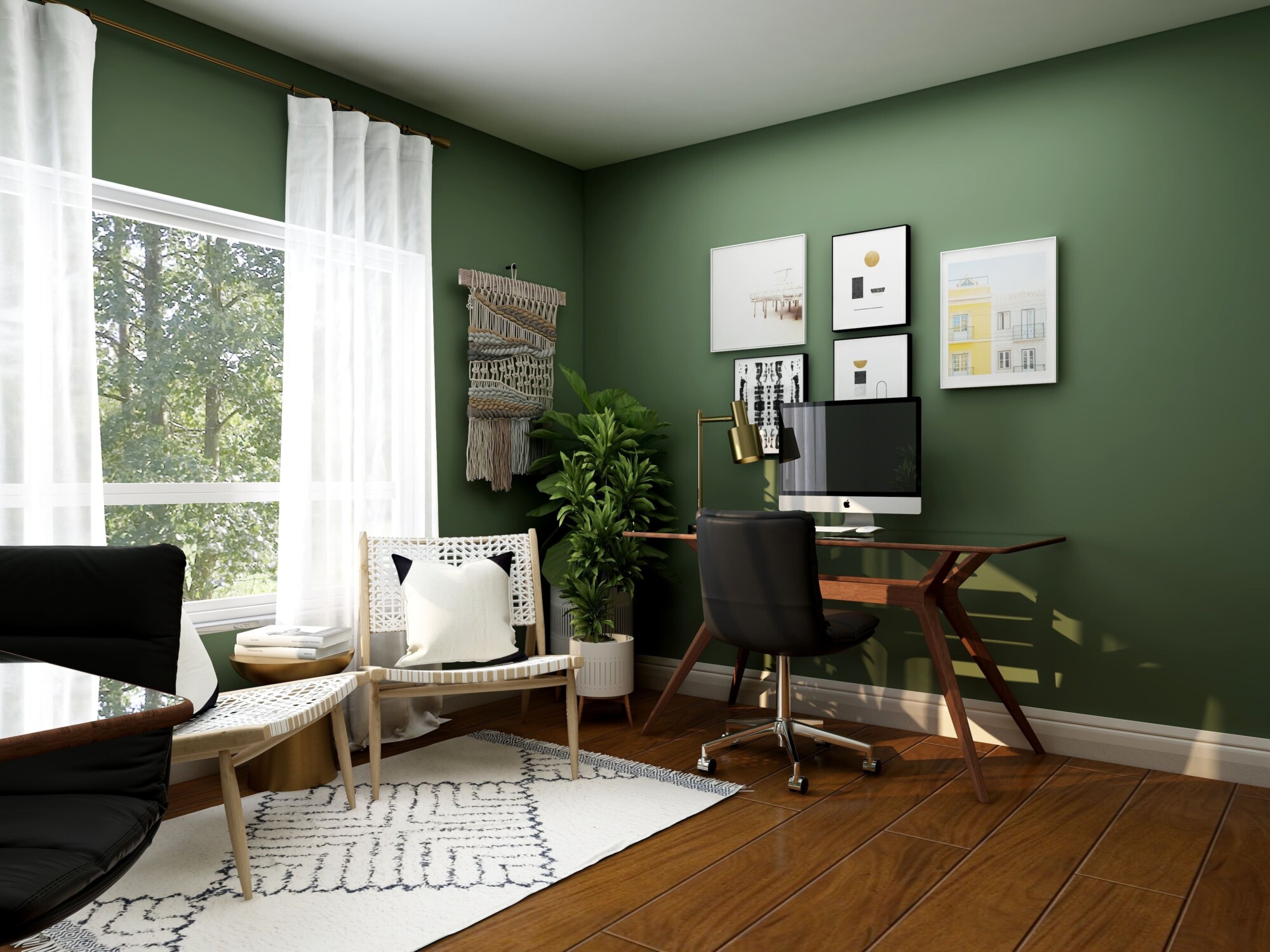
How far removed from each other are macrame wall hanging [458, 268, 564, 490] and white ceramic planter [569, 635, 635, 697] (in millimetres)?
902

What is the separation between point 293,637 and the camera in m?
3.12

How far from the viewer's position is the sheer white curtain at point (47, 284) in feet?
8.79

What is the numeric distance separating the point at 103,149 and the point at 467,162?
1.63 meters

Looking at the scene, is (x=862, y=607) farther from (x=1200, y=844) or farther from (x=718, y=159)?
(x=718, y=159)

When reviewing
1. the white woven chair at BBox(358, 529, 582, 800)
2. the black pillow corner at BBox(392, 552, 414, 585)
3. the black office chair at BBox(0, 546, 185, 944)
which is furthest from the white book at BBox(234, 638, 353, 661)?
the black office chair at BBox(0, 546, 185, 944)

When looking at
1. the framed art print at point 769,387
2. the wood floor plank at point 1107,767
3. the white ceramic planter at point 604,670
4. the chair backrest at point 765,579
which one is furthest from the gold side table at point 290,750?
the wood floor plank at point 1107,767

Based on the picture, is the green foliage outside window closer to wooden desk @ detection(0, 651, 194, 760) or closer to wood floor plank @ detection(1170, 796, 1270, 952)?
wooden desk @ detection(0, 651, 194, 760)

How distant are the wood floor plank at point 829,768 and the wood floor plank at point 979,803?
0.29 m

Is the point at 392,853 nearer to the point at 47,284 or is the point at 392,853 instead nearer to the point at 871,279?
the point at 47,284

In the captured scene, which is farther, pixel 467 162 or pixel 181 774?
pixel 467 162

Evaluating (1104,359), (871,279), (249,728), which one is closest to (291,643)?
(249,728)

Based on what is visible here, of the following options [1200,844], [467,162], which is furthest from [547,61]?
[1200,844]

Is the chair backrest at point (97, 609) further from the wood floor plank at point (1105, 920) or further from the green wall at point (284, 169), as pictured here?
the wood floor plank at point (1105, 920)

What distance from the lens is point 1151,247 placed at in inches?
131
